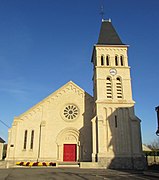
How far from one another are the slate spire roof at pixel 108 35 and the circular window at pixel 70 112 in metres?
10.1

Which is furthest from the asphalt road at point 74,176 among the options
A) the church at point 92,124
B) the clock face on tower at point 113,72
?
the clock face on tower at point 113,72

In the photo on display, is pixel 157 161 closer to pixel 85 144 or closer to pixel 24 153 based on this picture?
pixel 85 144

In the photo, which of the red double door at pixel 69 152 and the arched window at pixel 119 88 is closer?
the arched window at pixel 119 88

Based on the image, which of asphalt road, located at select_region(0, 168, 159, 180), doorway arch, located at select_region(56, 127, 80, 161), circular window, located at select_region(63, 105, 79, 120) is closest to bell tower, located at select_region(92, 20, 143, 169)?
circular window, located at select_region(63, 105, 79, 120)

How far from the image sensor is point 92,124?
24.9 m

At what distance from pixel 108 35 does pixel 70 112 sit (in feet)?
42.9

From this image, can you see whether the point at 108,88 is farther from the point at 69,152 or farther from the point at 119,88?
the point at 69,152

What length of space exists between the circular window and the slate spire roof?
33.0ft

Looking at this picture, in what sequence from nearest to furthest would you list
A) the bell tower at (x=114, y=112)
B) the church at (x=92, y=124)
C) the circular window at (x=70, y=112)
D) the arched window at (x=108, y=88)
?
the bell tower at (x=114, y=112)
the church at (x=92, y=124)
the arched window at (x=108, y=88)
the circular window at (x=70, y=112)

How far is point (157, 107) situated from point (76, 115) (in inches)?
459

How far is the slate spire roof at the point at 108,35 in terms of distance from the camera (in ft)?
98.3

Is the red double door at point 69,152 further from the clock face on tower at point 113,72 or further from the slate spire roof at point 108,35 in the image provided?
the slate spire roof at point 108,35

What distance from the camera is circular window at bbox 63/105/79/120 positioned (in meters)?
28.5

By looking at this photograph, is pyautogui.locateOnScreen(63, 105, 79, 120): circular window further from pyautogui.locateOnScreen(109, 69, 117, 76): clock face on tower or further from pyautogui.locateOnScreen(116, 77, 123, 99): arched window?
pyautogui.locateOnScreen(109, 69, 117, 76): clock face on tower
